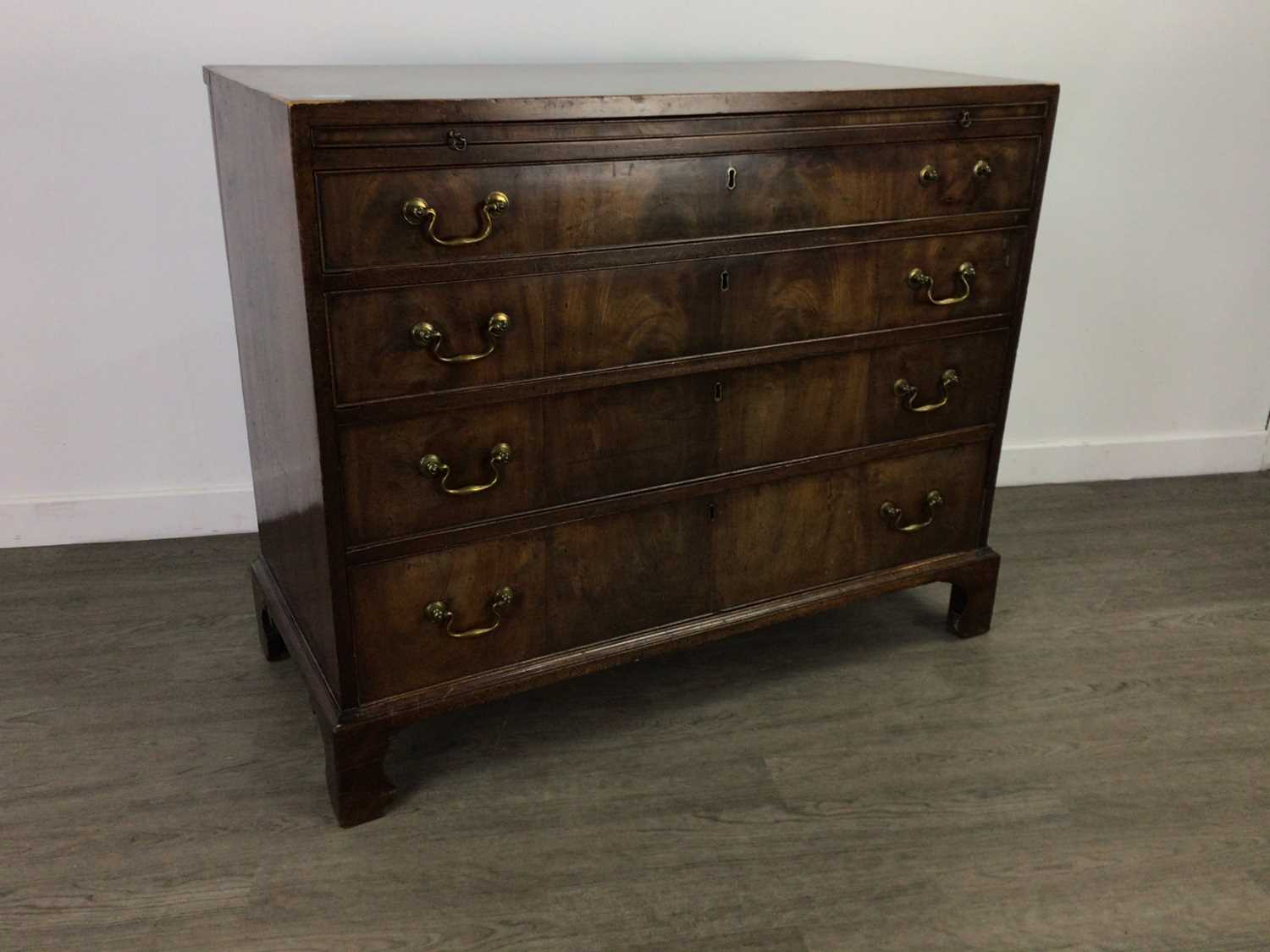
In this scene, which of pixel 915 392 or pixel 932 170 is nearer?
pixel 932 170

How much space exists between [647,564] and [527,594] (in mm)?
211

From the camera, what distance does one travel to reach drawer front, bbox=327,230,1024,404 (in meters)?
1.48

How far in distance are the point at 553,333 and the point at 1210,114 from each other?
194cm

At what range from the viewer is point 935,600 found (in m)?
2.36

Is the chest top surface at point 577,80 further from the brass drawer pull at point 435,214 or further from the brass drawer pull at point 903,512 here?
the brass drawer pull at point 903,512

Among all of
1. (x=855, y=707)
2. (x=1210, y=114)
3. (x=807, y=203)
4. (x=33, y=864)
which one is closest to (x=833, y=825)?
(x=855, y=707)

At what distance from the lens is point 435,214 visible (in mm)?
1444

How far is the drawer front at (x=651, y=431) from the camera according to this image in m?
1.56

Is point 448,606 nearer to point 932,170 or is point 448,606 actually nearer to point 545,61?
point 932,170

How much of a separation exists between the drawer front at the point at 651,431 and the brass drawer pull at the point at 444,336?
0.08 m

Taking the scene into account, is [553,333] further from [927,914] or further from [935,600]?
[935,600]

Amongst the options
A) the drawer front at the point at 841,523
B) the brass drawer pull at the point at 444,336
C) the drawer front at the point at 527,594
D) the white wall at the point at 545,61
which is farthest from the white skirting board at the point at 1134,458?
the brass drawer pull at the point at 444,336

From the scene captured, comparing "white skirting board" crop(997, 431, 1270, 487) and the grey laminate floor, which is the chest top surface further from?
"white skirting board" crop(997, 431, 1270, 487)

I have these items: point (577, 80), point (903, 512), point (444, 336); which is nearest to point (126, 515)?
point (444, 336)
